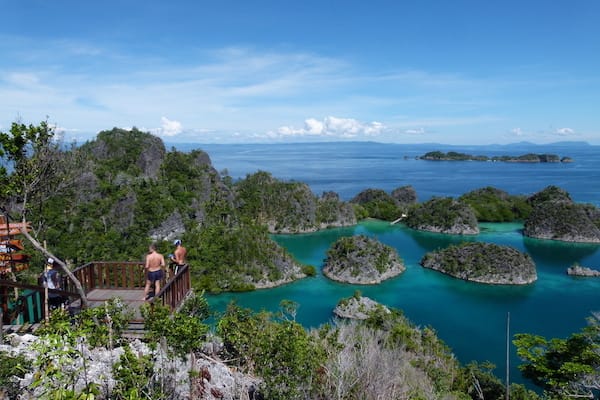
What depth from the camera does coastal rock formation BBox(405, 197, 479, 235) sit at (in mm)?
38500

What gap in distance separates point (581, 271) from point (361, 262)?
13.2 metres

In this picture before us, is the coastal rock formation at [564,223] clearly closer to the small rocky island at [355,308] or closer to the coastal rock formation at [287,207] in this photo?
the coastal rock formation at [287,207]

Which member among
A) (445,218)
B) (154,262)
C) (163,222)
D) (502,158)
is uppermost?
(154,262)

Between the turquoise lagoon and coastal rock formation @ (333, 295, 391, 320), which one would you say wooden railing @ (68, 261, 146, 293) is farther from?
coastal rock formation @ (333, 295, 391, 320)

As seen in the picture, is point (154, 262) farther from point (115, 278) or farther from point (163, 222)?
point (163, 222)

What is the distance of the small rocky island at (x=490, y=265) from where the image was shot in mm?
25734

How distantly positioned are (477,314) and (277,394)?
18.1m

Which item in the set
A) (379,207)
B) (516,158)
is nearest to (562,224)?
(379,207)

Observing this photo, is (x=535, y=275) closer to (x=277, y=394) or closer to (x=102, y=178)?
(x=277, y=394)

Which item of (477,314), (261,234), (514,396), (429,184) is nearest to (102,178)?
(261,234)

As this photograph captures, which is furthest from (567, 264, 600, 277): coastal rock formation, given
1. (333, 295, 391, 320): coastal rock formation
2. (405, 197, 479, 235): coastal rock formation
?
(333, 295, 391, 320): coastal rock formation

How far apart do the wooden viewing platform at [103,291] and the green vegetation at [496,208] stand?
39.3 m

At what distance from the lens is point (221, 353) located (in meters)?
7.53

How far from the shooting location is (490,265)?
85.8 ft
